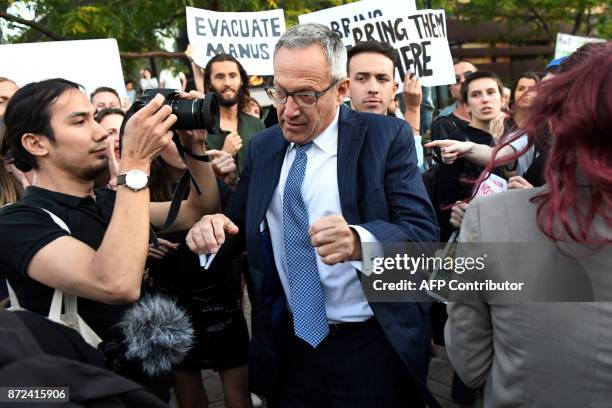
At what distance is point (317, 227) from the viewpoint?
1436 mm

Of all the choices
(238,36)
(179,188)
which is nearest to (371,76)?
(179,188)

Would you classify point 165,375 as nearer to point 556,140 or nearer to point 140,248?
point 140,248

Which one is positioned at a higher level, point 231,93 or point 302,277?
point 231,93

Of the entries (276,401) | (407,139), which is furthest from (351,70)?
(276,401)

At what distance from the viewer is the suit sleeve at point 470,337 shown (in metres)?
1.29

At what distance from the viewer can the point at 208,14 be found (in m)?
4.89

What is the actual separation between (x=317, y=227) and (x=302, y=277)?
43 centimetres

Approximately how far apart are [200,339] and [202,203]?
751mm

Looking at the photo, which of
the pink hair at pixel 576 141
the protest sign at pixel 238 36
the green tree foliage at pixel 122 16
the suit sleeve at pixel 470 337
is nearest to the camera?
the pink hair at pixel 576 141

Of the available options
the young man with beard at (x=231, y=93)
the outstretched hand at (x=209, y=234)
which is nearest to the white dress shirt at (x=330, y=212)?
the outstretched hand at (x=209, y=234)

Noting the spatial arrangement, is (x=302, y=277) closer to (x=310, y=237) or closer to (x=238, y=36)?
(x=310, y=237)

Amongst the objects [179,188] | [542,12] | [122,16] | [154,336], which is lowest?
[154,336]

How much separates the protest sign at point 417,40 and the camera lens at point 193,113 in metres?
3.13

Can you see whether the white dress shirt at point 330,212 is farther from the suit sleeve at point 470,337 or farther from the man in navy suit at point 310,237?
the suit sleeve at point 470,337
